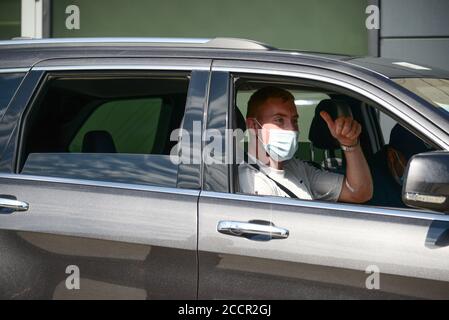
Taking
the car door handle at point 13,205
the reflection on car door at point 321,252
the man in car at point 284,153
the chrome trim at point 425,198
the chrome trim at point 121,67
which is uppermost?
the chrome trim at point 121,67

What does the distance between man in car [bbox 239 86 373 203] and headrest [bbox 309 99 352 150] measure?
200 mm

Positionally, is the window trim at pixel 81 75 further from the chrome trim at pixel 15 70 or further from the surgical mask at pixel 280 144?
the surgical mask at pixel 280 144

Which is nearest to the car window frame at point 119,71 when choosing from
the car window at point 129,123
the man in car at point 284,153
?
the car window at point 129,123

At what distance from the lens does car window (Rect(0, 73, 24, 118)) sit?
3.98 metres

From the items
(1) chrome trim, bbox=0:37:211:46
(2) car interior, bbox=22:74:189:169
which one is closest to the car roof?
(1) chrome trim, bbox=0:37:211:46

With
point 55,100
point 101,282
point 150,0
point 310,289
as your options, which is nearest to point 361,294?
point 310,289

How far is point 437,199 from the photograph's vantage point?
10.1ft

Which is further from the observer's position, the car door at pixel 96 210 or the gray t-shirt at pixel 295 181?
the gray t-shirt at pixel 295 181

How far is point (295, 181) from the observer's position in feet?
13.3

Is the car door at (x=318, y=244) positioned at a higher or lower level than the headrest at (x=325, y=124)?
lower

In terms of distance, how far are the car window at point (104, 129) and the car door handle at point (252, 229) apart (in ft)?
0.95

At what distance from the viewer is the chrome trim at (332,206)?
3.26 m

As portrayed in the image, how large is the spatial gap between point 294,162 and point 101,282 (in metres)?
1.10

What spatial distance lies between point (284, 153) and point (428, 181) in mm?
1025
